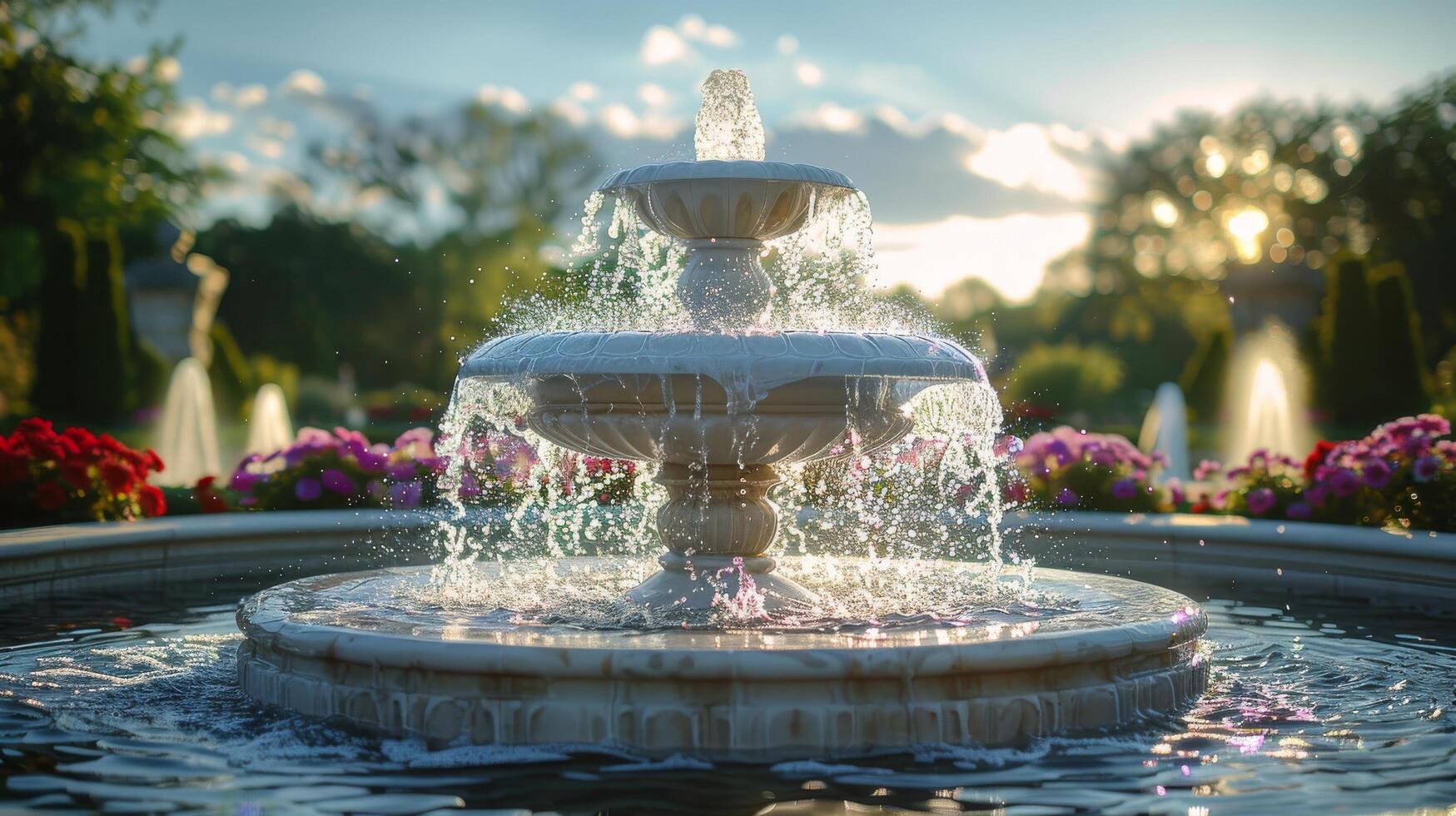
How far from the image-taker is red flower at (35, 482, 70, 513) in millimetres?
11273

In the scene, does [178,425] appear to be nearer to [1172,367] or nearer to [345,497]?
[345,497]

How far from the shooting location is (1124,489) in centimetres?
1321

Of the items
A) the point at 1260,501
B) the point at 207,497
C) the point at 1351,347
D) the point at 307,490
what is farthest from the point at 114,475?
the point at 1351,347

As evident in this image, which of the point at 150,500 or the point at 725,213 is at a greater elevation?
the point at 725,213

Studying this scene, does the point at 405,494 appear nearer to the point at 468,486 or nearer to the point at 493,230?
the point at 468,486

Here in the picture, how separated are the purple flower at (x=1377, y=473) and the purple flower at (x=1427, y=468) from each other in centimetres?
24

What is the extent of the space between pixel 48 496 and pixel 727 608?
6.97 m

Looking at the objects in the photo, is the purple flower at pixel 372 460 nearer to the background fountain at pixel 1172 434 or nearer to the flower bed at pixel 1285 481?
the flower bed at pixel 1285 481

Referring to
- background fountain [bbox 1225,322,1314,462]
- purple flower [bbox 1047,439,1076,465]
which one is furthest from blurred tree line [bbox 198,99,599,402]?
purple flower [bbox 1047,439,1076,465]

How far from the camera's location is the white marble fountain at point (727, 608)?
5020 mm

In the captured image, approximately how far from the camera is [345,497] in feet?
43.1

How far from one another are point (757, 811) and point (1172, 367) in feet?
Result: 154

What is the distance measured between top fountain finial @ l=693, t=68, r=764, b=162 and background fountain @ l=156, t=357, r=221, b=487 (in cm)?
1421

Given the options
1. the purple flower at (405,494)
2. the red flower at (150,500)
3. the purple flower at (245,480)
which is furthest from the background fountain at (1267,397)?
the red flower at (150,500)
